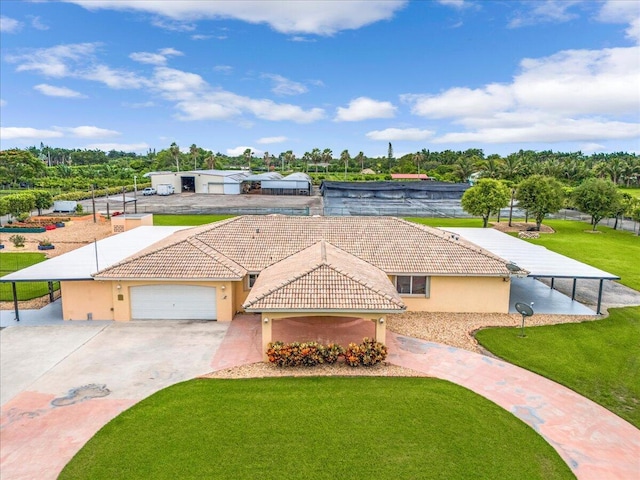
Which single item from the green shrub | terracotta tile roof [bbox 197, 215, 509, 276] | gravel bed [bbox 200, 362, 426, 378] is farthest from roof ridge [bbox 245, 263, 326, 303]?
terracotta tile roof [bbox 197, 215, 509, 276]

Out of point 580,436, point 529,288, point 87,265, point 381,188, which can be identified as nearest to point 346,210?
point 381,188

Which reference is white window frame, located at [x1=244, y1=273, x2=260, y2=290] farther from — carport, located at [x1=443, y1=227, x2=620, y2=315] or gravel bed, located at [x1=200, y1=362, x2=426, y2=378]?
carport, located at [x1=443, y1=227, x2=620, y2=315]

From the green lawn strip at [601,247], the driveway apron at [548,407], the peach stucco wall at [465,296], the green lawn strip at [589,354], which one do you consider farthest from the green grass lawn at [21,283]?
the green lawn strip at [601,247]

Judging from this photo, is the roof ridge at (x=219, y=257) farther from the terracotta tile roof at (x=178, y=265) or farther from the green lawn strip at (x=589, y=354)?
the green lawn strip at (x=589, y=354)

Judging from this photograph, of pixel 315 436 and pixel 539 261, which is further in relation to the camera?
pixel 539 261

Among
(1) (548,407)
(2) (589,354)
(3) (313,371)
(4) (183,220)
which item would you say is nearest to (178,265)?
(3) (313,371)

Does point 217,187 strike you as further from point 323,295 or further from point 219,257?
point 323,295
